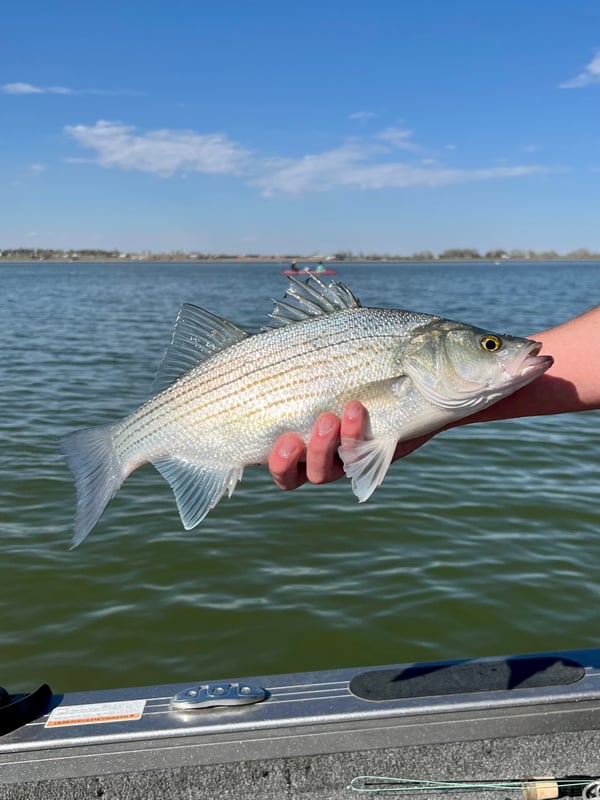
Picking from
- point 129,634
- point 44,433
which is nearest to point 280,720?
point 129,634

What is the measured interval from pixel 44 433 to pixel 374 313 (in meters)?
10.2

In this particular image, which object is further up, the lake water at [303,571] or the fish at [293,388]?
the fish at [293,388]

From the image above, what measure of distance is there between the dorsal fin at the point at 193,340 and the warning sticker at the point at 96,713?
1368mm

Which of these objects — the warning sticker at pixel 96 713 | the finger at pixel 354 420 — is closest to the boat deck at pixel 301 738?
the warning sticker at pixel 96 713

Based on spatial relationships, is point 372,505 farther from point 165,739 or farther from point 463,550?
point 165,739

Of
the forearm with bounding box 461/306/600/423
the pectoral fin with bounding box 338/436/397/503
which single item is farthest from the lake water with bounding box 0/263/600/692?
the pectoral fin with bounding box 338/436/397/503

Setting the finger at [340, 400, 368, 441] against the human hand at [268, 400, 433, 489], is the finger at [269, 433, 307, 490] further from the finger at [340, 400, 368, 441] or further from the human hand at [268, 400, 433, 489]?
the finger at [340, 400, 368, 441]

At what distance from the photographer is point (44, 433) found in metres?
12.3

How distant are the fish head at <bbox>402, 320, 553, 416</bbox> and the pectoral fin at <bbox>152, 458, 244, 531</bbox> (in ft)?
3.04

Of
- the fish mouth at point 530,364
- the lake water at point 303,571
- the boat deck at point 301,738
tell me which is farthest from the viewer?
the lake water at point 303,571

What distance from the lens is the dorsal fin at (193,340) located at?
3.46 metres

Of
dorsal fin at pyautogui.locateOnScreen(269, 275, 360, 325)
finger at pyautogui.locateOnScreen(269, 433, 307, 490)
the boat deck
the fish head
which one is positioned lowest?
the boat deck

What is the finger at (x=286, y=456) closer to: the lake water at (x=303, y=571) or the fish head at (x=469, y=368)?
the fish head at (x=469, y=368)

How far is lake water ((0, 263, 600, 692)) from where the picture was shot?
632cm
